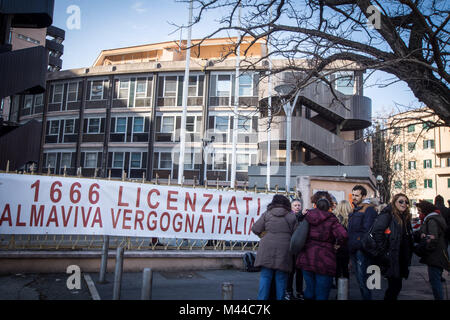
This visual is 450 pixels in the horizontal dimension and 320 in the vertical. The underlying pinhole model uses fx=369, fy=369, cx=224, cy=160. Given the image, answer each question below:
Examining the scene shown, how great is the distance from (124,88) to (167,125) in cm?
567

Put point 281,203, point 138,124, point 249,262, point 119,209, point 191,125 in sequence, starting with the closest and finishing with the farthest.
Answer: point 281,203, point 119,209, point 249,262, point 191,125, point 138,124

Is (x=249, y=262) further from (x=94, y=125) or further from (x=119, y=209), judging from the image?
(x=94, y=125)

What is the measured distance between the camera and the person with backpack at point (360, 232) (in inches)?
250

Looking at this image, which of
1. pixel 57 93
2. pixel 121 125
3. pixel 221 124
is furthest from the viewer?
pixel 57 93

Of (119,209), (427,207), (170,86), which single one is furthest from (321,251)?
(170,86)

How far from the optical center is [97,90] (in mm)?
34281

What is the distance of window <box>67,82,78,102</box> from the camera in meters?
35.0

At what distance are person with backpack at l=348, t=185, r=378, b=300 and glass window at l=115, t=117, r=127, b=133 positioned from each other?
94.5ft

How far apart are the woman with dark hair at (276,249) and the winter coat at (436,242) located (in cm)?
230

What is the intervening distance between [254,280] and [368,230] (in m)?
3.08

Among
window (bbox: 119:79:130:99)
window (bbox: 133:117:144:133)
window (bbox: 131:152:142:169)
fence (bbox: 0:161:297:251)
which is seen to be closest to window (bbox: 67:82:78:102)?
window (bbox: 119:79:130:99)

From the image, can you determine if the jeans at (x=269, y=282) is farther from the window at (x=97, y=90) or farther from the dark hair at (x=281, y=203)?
the window at (x=97, y=90)

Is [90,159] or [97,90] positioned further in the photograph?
[97,90]
